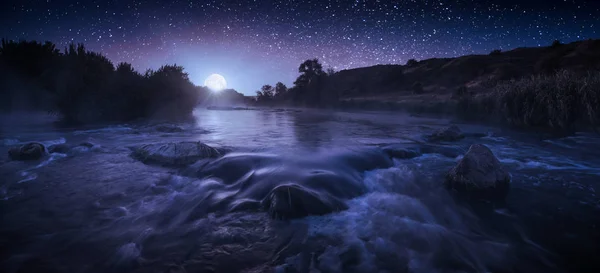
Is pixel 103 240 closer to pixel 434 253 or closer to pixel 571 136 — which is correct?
pixel 434 253

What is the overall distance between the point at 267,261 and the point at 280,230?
2.20 feet

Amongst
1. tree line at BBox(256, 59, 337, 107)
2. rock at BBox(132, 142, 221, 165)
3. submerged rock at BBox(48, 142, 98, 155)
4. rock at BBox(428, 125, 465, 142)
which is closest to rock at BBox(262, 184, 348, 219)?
rock at BBox(132, 142, 221, 165)

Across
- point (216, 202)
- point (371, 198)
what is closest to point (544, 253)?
point (371, 198)

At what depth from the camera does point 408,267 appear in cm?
302

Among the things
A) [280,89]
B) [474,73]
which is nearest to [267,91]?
[280,89]

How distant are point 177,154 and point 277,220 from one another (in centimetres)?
440

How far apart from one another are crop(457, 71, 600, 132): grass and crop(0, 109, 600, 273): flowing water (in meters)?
6.87

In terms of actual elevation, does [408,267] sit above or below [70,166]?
below

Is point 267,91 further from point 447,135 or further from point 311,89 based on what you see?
point 447,135

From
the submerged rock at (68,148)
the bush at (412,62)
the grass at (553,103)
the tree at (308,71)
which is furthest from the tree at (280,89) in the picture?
the submerged rock at (68,148)

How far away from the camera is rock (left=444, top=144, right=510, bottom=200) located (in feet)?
16.3

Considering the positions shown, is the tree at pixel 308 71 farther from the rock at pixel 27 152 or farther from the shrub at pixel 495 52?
the rock at pixel 27 152

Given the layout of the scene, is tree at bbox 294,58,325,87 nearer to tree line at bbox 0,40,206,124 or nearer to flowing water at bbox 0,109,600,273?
tree line at bbox 0,40,206,124

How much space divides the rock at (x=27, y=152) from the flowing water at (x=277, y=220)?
271mm
